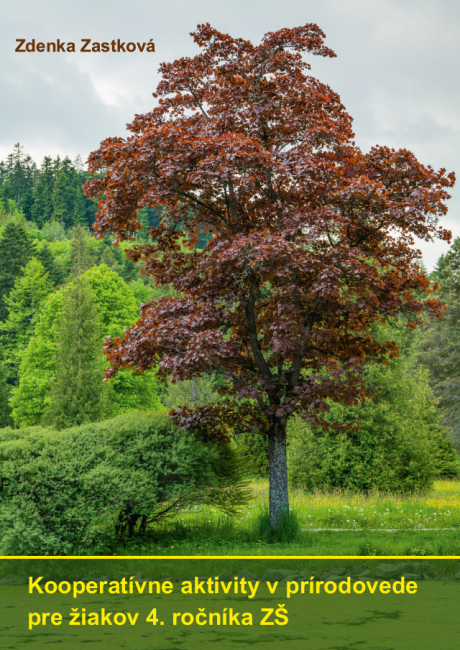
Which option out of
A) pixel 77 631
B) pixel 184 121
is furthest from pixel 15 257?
pixel 77 631

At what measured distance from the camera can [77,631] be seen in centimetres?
484

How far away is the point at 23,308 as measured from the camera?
136 feet

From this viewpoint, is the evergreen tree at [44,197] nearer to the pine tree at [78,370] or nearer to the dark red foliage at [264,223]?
the pine tree at [78,370]

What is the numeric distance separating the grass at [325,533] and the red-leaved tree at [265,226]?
2.38ft

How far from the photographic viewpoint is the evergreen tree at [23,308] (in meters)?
40.2

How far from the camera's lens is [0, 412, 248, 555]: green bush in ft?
25.5

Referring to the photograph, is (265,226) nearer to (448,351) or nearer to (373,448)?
(373,448)

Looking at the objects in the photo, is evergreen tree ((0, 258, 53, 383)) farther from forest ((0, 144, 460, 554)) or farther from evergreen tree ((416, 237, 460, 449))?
evergreen tree ((416, 237, 460, 449))

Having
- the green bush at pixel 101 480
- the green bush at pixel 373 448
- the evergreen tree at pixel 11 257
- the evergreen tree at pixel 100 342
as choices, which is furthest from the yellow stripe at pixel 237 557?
the evergreen tree at pixel 11 257

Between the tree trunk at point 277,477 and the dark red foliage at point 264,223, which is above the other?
the dark red foliage at point 264,223

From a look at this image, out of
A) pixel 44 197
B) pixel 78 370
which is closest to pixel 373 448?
pixel 78 370

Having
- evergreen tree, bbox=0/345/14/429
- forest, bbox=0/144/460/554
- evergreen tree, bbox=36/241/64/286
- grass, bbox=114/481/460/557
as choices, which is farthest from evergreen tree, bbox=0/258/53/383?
grass, bbox=114/481/460/557

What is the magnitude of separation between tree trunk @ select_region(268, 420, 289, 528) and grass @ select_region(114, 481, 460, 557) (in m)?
0.25

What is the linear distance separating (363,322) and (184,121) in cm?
458
